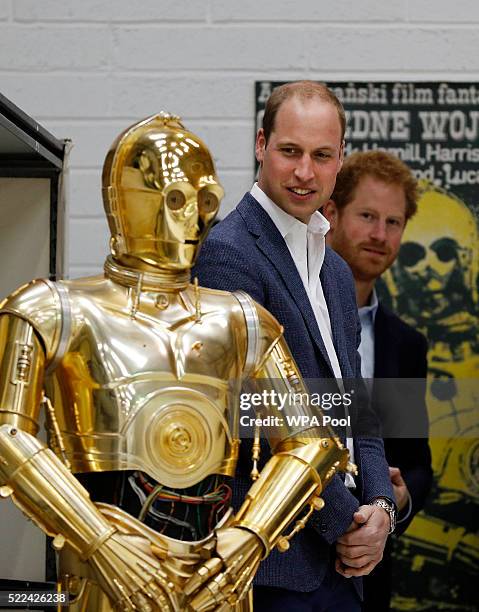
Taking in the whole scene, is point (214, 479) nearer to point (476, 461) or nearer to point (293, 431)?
point (293, 431)

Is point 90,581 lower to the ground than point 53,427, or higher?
lower

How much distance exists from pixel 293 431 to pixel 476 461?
113 cm

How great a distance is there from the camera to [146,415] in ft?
4.21

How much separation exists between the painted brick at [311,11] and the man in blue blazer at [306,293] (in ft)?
2.69

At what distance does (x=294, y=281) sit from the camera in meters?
1.56

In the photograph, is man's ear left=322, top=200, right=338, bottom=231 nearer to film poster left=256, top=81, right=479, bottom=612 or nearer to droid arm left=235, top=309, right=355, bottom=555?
film poster left=256, top=81, right=479, bottom=612

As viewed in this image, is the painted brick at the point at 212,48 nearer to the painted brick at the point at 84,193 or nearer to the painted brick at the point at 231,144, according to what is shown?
the painted brick at the point at 231,144

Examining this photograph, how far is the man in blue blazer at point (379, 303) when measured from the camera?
2201 millimetres

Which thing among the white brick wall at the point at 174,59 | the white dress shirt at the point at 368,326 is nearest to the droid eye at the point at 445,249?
the white dress shirt at the point at 368,326

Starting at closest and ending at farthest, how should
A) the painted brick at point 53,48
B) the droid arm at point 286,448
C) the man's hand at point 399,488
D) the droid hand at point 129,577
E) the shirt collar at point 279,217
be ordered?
the droid hand at point 129,577
the droid arm at point 286,448
the shirt collar at point 279,217
the man's hand at point 399,488
the painted brick at point 53,48

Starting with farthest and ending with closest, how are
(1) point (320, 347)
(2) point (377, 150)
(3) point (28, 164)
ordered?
(2) point (377, 150), (3) point (28, 164), (1) point (320, 347)

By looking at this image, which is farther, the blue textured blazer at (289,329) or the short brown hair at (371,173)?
the short brown hair at (371,173)

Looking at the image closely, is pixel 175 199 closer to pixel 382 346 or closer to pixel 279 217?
pixel 279 217

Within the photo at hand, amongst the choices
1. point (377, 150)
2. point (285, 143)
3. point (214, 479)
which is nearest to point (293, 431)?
point (214, 479)
